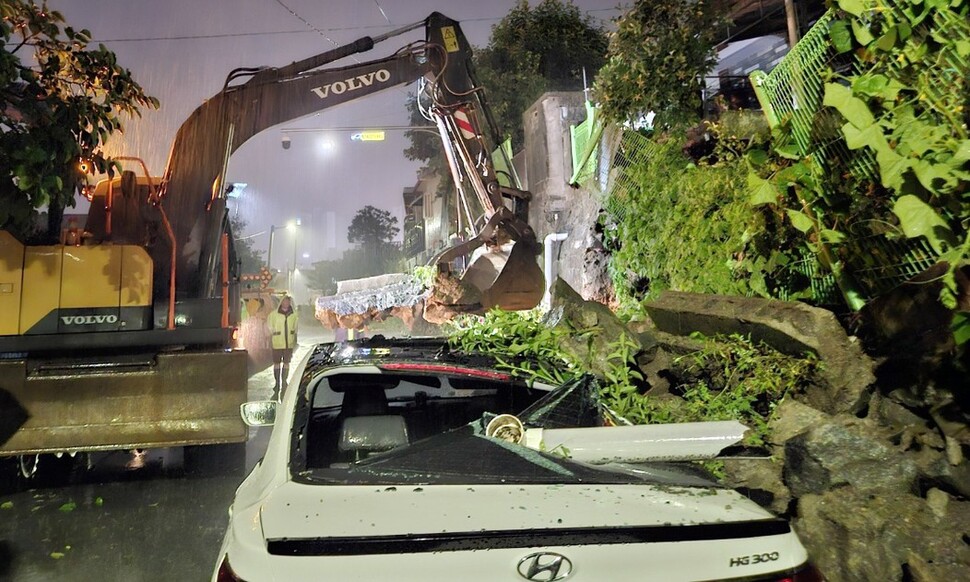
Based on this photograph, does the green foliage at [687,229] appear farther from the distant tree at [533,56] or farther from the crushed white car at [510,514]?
the distant tree at [533,56]

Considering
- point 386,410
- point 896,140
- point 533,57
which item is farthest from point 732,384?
point 533,57

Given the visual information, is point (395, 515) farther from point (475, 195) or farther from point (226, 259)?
point (475, 195)

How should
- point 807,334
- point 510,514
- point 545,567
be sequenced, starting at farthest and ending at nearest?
1. point 807,334
2. point 510,514
3. point 545,567

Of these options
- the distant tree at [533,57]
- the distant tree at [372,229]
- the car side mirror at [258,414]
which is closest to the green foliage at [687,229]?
the car side mirror at [258,414]

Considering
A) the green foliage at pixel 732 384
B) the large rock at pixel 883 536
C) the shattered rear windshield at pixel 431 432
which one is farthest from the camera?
the green foliage at pixel 732 384

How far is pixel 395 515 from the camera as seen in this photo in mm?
2021

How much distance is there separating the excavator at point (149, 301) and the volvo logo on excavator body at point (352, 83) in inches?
0.7

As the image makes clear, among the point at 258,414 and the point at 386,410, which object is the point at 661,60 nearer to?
the point at 386,410

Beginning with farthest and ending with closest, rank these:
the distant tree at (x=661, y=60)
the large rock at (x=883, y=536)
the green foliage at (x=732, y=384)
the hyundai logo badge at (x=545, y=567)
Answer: the distant tree at (x=661, y=60) < the green foliage at (x=732, y=384) < the large rock at (x=883, y=536) < the hyundai logo badge at (x=545, y=567)

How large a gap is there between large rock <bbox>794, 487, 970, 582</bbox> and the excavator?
17.0ft

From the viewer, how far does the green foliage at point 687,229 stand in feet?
17.6

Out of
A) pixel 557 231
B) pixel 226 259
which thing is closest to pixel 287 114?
pixel 226 259

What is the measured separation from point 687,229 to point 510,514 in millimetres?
4742

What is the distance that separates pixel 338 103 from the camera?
8688mm
